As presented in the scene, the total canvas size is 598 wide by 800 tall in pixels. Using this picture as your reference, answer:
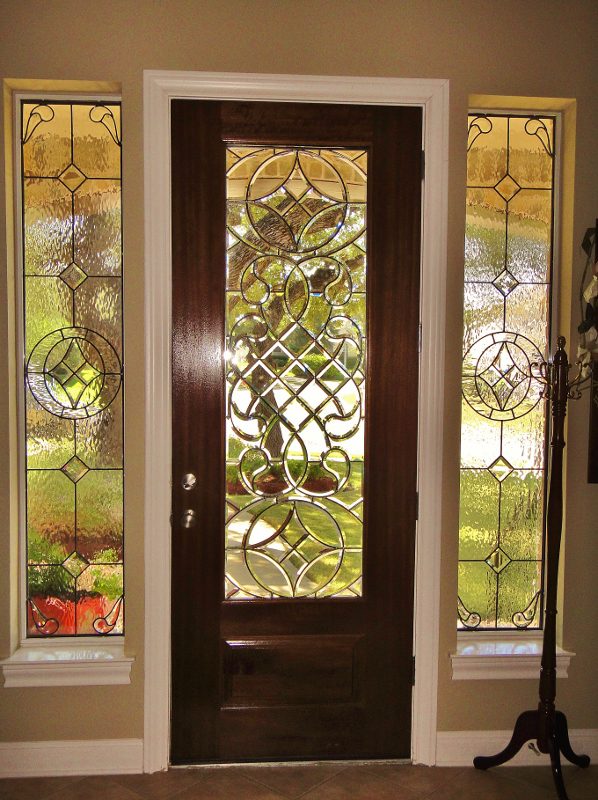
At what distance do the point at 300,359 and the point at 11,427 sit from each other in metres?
1.07

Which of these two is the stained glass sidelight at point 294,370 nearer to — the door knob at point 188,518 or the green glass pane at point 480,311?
the door knob at point 188,518

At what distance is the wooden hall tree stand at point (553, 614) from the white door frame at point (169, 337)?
0.37 meters

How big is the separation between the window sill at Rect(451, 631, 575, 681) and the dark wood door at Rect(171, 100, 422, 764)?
21cm

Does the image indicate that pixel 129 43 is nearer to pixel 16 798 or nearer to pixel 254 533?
pixel 254 533

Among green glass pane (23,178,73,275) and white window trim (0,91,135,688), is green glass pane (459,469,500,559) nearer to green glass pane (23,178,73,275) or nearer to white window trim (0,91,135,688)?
white window trim (0,91,135,688)

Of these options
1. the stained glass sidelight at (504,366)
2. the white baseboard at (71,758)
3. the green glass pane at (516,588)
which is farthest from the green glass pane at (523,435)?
the white baseboard at (71,758)

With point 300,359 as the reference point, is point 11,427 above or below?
below

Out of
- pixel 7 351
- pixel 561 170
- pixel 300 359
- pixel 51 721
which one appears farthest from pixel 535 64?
pixel 51 721

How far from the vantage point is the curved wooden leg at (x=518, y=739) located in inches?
104

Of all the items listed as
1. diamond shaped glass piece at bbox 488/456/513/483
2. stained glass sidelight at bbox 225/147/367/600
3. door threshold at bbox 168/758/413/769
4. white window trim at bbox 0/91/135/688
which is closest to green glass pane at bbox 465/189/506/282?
stained glass sidelight at bbox 225/147/367/600

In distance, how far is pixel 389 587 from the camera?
2789mm

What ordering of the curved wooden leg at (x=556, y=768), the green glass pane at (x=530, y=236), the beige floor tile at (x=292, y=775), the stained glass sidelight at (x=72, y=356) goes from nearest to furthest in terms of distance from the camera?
the curved wooden leg at (x=556, y=768) < the beige floor tile at (x=292, y=775) < the stained glass sidelight at (x=72, y=356) < the green glass pane at (x=530, y=236)

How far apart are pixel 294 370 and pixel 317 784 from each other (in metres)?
1.49

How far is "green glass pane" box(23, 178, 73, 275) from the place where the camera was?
107 inches
